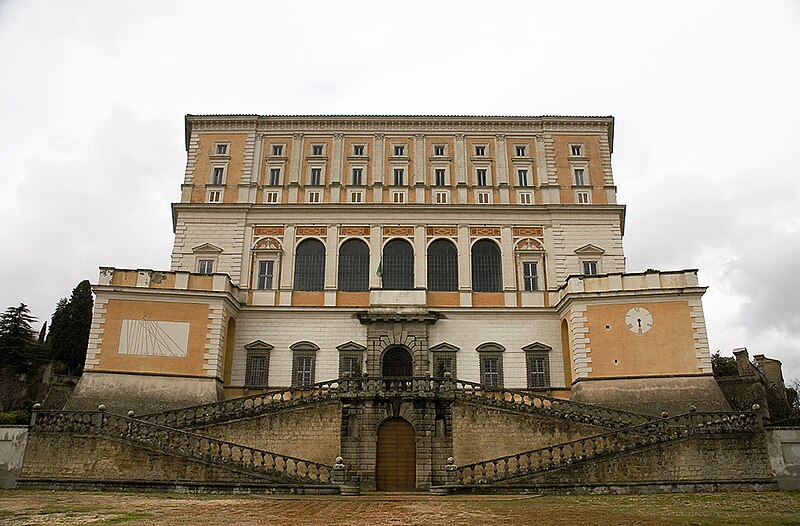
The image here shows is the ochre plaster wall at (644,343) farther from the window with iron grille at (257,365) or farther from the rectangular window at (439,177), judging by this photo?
the window with iron grille at (257,365)

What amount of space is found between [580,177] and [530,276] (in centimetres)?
696

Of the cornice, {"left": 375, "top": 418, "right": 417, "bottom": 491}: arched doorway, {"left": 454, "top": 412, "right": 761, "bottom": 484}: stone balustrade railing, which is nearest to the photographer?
{"left": 454, "top": 412, "right": 761, "bottom": 484}: stone balustrade railing

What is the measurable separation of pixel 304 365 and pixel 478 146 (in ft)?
53.4

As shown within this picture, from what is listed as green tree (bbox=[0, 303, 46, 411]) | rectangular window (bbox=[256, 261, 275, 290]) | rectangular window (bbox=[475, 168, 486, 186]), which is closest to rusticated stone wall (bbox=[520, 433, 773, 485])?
rectangular window (bbox=[256, 261, 275, 290])

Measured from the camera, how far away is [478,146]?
3862 centimetres

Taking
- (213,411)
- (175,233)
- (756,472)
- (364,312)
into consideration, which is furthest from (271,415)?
(756,472)

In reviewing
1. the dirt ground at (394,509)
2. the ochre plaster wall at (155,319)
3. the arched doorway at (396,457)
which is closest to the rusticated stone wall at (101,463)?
the dirt ground at (394,509)

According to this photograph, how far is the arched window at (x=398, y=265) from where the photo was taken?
3528cm

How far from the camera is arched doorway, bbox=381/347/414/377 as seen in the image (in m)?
32.8

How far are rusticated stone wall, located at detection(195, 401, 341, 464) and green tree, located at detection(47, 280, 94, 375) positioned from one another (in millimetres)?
25731

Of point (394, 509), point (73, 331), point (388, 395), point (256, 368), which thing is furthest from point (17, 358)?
point (394, 509)

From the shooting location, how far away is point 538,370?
109ft

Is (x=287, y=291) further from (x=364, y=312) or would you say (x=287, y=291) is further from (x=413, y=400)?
(x=413, y=400)

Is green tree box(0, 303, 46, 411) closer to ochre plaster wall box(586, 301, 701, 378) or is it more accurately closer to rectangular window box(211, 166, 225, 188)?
rectangular window box(211, 166, 225, 188)
